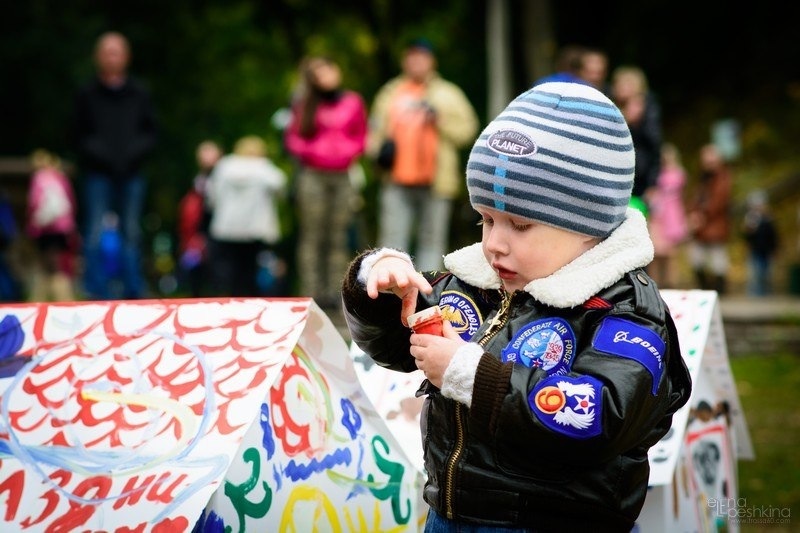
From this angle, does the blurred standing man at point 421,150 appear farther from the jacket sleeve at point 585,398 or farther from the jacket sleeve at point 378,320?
the jacket sleeve at point 585,398

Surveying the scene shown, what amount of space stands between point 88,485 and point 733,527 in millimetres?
1773

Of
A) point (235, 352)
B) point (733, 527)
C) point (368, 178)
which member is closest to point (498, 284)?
point (235, 352)

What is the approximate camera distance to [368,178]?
18.8 m

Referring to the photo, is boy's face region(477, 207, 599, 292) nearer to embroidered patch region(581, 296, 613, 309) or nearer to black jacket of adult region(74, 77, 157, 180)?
embroidered patch region(581, 296, 613, 309)

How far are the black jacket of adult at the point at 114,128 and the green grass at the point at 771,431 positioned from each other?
4191mm

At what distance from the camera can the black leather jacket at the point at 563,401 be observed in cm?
211

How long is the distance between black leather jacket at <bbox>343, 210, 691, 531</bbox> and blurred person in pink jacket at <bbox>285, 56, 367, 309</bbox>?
579 cm

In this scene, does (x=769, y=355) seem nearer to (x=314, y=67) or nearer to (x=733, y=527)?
(x=314, y=67)

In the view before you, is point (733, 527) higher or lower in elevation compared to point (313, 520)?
lower

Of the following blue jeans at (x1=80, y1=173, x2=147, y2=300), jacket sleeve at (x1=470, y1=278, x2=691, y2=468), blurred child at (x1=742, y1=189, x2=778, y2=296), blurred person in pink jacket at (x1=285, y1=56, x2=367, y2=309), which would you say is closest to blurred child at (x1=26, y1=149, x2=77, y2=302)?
blue jeans at (x1=80, y1=173, x2=147, y2=300)

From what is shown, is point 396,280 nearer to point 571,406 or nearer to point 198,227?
point 571,406

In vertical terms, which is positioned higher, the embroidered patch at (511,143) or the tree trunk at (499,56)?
the embroidered patch at (511,143)

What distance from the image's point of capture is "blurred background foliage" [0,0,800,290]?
1688 cm

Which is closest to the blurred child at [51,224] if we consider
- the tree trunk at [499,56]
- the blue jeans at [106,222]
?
the blue jeans at [106,222]
